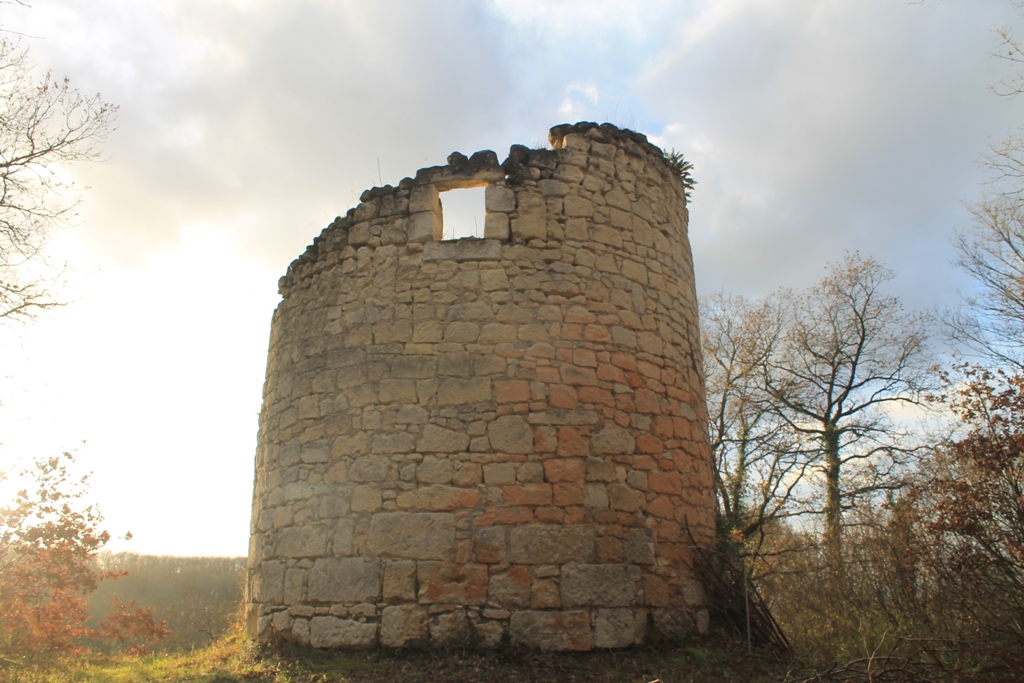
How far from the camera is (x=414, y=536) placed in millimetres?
5816

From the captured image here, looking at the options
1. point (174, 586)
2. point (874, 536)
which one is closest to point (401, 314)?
point (874, 536)

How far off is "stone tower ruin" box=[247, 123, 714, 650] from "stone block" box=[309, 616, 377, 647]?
2cm

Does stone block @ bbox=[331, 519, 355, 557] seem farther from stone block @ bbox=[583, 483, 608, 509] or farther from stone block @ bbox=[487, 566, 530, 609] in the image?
stone block @ bbox=[583, 483, 608, 509]

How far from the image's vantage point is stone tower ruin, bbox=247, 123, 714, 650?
5.72 metres

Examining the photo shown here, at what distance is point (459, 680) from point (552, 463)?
1812 millimetres

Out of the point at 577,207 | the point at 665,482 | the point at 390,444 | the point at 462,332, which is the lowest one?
the point at 665,482

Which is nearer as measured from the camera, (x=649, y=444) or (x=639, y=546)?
(x=639, y=546)

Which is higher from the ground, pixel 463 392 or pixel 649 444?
pixel 463 392

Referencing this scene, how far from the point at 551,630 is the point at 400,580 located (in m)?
1.28

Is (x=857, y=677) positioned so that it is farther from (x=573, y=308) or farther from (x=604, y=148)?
(x=604, y=148)

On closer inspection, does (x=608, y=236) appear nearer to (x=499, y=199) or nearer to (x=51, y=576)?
(x=499, y=199)

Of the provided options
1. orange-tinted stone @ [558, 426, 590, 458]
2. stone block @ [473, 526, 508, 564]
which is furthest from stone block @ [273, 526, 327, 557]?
orange-tinted stone @ [558, 426, 590, 458]

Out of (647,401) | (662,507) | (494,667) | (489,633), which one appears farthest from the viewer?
(647,401)

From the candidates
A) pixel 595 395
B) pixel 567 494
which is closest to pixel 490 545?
pixel 567 494
